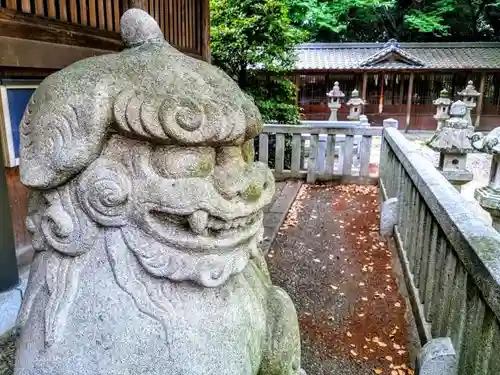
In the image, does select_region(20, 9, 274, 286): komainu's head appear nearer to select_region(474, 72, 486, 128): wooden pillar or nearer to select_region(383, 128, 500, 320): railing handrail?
select_region(383, 128, 500, 320): railing handrail

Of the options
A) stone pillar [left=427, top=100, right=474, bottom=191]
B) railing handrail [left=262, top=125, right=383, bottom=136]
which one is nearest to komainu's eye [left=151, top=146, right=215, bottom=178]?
stone pillar [left=427, top=100, right=474, bottom=191]

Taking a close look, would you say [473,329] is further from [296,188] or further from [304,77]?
[304,77]

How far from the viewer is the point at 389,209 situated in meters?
5.09

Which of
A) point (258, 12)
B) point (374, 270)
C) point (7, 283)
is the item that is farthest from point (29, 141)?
point (258, 12)

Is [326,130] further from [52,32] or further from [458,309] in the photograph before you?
[458,309]

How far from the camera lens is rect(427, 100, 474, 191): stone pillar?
515 cm

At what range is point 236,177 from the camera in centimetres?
133

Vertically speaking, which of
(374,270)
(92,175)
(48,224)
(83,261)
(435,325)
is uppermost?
(92,175)

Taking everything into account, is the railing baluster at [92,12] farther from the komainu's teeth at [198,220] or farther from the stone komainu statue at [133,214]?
the komainu's teeth at [198,220]

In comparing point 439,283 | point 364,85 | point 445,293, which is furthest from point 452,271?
point 364,85

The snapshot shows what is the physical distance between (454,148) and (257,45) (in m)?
4.84

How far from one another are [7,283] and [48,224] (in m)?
1.70

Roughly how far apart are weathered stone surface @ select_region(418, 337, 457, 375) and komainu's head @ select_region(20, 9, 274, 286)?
1.50 m

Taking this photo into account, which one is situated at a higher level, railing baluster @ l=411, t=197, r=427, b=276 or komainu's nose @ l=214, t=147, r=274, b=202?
komainu's nose @ l=214, t=147, r=274, b=202
